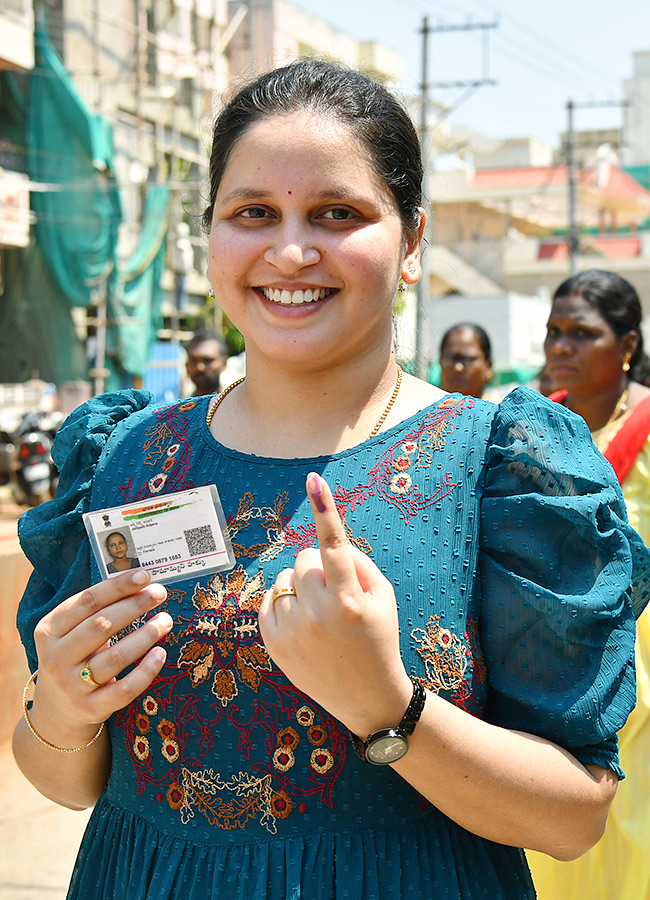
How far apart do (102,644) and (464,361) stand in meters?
5.57

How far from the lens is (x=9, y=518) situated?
10.4 meters

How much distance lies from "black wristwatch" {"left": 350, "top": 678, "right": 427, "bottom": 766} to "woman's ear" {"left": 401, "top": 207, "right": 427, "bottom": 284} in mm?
740

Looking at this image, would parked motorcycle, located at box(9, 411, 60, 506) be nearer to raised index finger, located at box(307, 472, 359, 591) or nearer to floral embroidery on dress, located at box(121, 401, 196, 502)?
floral embroidery on dress, located at box(121, 401, 196, 502)

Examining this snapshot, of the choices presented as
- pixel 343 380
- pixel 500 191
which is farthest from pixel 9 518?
pixel 500 191

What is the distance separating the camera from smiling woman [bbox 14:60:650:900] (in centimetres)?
136

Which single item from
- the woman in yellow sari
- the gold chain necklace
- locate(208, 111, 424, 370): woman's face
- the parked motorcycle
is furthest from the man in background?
locate(208, 111, 424, 370): woman's face

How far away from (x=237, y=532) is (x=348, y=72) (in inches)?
31.5

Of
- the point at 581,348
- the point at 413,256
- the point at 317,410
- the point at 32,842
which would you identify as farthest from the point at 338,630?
the point at 32,842

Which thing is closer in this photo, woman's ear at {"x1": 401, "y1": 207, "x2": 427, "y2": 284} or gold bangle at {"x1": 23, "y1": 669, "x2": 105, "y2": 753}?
gold bangle at {"x1": 23, "y1": 669, "x2": 105, "y2": 753}

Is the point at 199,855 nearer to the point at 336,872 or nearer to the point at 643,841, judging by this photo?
Result: the point at 336,872

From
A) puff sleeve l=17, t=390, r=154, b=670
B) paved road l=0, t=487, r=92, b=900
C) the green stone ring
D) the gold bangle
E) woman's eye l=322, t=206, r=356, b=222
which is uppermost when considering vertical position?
woman's eye l=322, t=206, r=356, b=222

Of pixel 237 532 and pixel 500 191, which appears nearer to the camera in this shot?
pixel 237 532

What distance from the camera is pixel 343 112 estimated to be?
5.22 ft

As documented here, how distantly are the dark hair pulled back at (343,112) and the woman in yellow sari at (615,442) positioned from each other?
69.7 inches
